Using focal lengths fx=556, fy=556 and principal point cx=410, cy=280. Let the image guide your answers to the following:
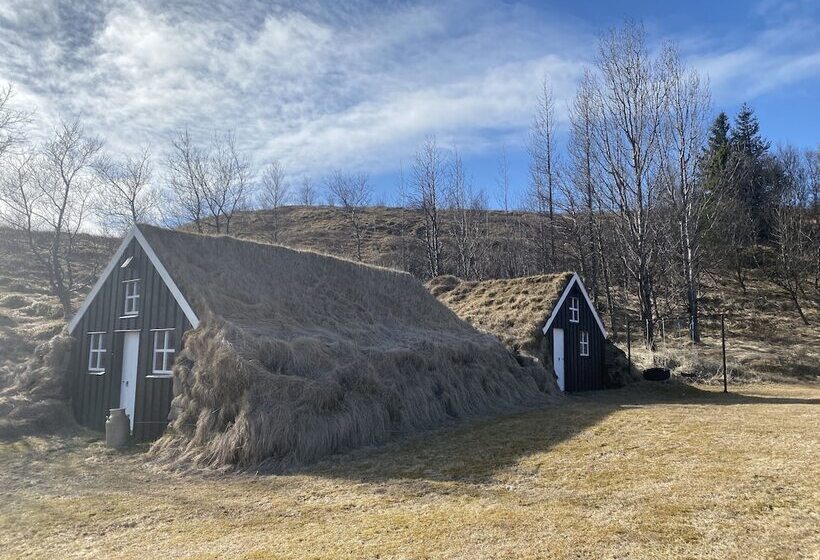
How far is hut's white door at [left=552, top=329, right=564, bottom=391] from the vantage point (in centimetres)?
2112

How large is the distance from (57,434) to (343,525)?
10.7m

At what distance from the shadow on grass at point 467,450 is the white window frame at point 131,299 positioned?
7354mm

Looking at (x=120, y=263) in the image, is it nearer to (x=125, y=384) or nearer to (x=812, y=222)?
(x=125, y=384)

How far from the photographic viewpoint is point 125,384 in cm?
1421

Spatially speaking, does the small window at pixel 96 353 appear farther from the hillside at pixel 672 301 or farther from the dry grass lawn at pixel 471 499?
the hillside at pixel 672 301

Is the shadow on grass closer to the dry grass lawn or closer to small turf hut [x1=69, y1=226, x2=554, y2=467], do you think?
the dry grass lawn

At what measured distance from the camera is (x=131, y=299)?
14.7m

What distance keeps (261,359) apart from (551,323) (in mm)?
12647

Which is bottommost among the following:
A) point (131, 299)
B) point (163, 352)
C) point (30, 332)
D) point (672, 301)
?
point (163, 352)

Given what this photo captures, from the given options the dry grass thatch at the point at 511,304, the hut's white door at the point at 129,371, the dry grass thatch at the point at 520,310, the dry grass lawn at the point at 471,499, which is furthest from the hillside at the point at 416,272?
the dry grass lawn at the point at 471,499

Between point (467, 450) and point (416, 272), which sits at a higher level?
point (416, 272)

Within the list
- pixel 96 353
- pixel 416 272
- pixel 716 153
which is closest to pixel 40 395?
pixel 96 353

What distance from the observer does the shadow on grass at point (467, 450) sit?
9.21 meters

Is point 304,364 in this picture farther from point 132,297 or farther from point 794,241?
point 794,241
